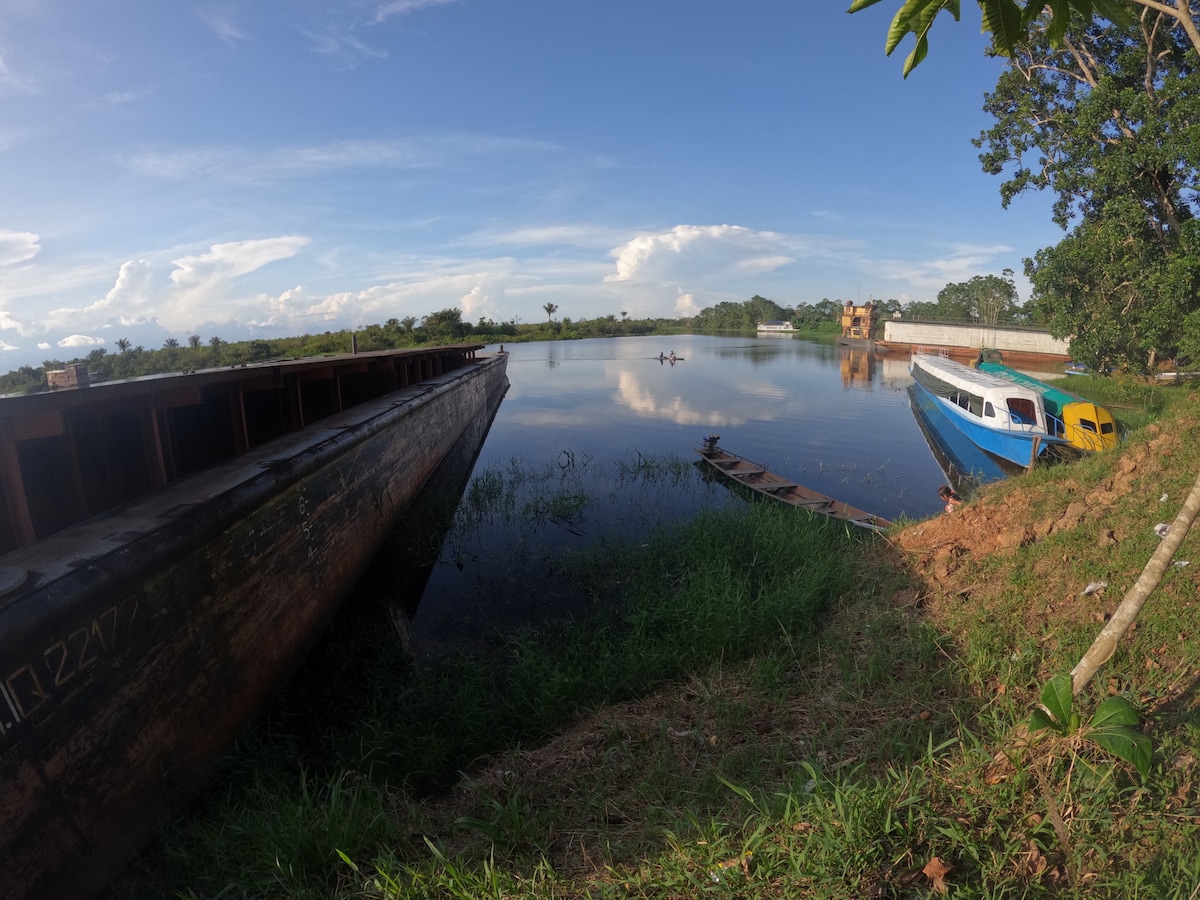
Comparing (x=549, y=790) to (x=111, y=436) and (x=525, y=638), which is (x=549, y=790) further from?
(x=111, y=436)

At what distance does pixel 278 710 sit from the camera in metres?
6.02

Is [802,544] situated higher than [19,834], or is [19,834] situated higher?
[19,834]

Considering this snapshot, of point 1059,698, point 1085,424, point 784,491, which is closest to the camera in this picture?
point 1059,698

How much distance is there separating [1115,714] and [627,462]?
47.8 feet

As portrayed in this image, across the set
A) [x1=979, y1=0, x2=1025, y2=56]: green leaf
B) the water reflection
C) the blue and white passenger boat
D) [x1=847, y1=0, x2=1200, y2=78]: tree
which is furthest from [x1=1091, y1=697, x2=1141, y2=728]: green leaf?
the water reflection

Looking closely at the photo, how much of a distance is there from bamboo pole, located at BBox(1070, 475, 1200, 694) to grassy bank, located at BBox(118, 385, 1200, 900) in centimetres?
47

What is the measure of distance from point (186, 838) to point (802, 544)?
737 cm

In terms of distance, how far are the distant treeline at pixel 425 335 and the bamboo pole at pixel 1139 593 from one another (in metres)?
9.22

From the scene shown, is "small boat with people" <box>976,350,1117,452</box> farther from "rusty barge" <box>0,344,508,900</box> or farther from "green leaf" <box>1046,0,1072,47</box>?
"rusty barge" <box>0,344,508,900</box>

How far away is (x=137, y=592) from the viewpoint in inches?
166

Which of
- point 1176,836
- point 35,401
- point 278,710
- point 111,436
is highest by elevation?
point 35,401

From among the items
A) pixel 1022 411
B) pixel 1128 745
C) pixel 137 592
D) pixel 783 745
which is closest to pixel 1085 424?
pixel 1022 411

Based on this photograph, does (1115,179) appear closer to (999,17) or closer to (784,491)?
(784,491)

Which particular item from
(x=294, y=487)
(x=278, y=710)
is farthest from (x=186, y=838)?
(x=294, y=487)
